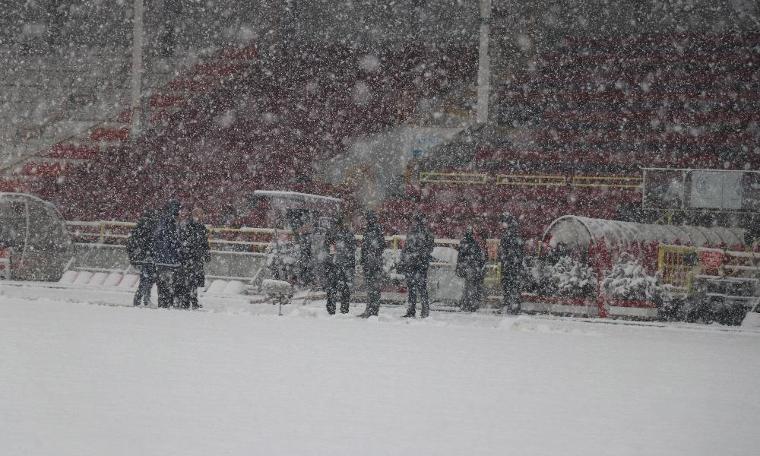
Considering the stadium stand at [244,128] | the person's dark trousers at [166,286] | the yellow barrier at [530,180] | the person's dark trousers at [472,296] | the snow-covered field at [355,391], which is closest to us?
the snow-covered field at [355,391]

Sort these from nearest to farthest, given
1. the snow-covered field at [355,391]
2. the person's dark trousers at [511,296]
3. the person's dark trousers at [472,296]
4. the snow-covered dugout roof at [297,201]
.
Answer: the snow-covered field at [355,391] → the person's dark trousers at [511,296] → the person's dark trousers at [472,296] → the snow-covered dugout roof at [297,201]

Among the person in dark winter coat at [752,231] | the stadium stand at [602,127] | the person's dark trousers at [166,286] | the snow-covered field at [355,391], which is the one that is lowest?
the person's dark trousers at [166,286]

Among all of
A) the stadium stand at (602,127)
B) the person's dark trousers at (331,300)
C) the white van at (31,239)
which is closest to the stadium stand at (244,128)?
the stadium stand at (602,127)

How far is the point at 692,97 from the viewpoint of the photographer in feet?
80.5

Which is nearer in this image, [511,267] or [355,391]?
[355,391]

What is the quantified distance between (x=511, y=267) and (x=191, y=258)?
5122 mm

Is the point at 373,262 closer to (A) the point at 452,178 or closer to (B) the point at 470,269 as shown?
(B) the point at 470,269

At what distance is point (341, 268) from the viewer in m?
13.8

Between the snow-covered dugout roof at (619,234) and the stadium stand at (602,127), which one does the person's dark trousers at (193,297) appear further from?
the stadium stand at (602,127)

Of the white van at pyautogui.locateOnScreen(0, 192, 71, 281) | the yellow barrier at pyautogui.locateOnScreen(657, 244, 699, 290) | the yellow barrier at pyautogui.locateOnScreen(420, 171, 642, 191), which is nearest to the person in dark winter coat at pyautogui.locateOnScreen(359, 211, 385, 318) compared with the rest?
the yellow barrier at pyautogui.locateOnScreen(657, 244, 699, 290)

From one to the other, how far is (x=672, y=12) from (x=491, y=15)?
532 centimetres

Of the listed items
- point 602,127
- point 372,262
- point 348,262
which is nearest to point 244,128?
point 602,127

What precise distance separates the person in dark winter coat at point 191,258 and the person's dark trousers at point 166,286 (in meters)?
0.09

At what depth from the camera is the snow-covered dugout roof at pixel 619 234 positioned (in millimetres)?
15906
